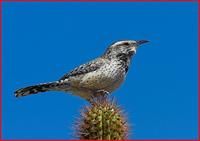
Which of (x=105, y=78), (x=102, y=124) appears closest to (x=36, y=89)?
(x=105, y=78)

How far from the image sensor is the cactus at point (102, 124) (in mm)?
5789

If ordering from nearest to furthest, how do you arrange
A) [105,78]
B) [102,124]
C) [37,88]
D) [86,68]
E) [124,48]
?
[102,124]
[105,78]
[37,88]
[86,68]
[124,48]

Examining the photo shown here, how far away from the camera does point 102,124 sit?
5840 millimetres

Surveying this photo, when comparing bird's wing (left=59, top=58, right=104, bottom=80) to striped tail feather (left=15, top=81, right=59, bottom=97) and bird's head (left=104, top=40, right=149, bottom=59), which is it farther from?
bird's head (left=104, top=40, right=149, bottom=59)

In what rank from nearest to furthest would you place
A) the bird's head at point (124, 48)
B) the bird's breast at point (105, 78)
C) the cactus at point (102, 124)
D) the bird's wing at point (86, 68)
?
the cactus at point (102, 124), the bird's breast at point (105, 78), the bird's wing at point (86, 68), the bird's head at point (124, 48)

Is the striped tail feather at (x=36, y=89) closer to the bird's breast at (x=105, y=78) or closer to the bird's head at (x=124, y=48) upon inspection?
the bird's breast at (x=105, y=78)

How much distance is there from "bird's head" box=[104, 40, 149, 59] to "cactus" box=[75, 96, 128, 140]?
3.17 metres

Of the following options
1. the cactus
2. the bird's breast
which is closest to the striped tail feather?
the bird's breast

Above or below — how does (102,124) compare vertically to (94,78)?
below

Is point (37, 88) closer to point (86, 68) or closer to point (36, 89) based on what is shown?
point (36, 89)

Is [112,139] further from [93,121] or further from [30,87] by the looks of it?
[30,87]

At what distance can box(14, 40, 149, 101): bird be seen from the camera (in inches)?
336

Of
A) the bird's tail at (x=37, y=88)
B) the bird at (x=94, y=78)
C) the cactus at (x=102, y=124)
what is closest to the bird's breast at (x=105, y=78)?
the bird at (x=94, y=78)

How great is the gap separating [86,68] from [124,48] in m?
0.83
